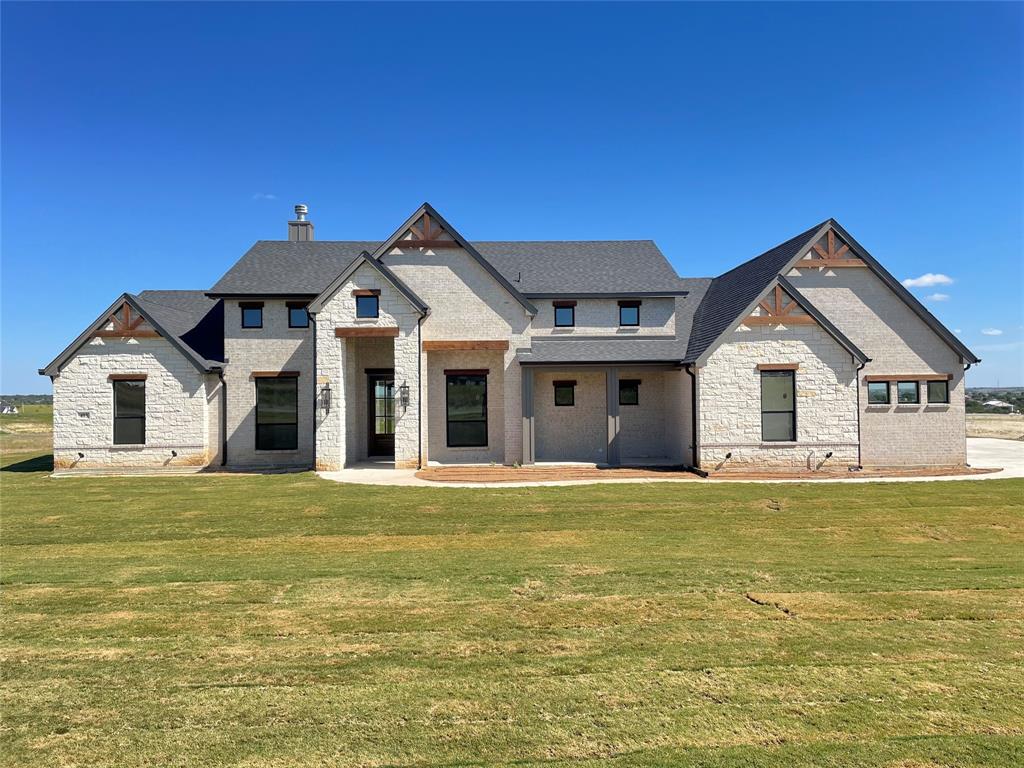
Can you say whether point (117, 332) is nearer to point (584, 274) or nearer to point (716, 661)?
point (584, 274)

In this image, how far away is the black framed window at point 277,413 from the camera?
22328 millimetres

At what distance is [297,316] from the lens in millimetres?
22562

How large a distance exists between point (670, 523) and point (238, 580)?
27.4ft

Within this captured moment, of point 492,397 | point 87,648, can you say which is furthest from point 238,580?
point 492,397

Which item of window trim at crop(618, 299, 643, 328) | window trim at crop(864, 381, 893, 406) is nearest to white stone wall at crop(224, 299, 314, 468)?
window trim at crop(618, 299, 643, 328)

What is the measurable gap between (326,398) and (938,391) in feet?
73.5

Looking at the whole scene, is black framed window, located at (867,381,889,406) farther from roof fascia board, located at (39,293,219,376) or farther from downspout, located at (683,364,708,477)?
roof fascia board, located at (39,293,219,376)

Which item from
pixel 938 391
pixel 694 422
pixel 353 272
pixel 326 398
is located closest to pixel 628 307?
pixel 694 422

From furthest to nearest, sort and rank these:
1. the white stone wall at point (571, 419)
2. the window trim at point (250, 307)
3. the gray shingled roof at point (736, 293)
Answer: the window trim at point (250, 307) → the white stone wall at point (571, 419) → the gray shingled roof at point (736, 293)

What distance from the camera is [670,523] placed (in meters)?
12.1

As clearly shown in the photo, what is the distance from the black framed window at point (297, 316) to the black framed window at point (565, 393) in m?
10.3

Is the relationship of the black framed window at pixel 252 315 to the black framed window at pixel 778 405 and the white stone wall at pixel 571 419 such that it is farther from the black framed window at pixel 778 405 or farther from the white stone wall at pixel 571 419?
the black framed window at pixel 778 405

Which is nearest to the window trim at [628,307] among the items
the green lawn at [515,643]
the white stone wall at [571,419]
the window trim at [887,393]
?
the white stone wall at [571,419]

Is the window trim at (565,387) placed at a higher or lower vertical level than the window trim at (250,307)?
lower
